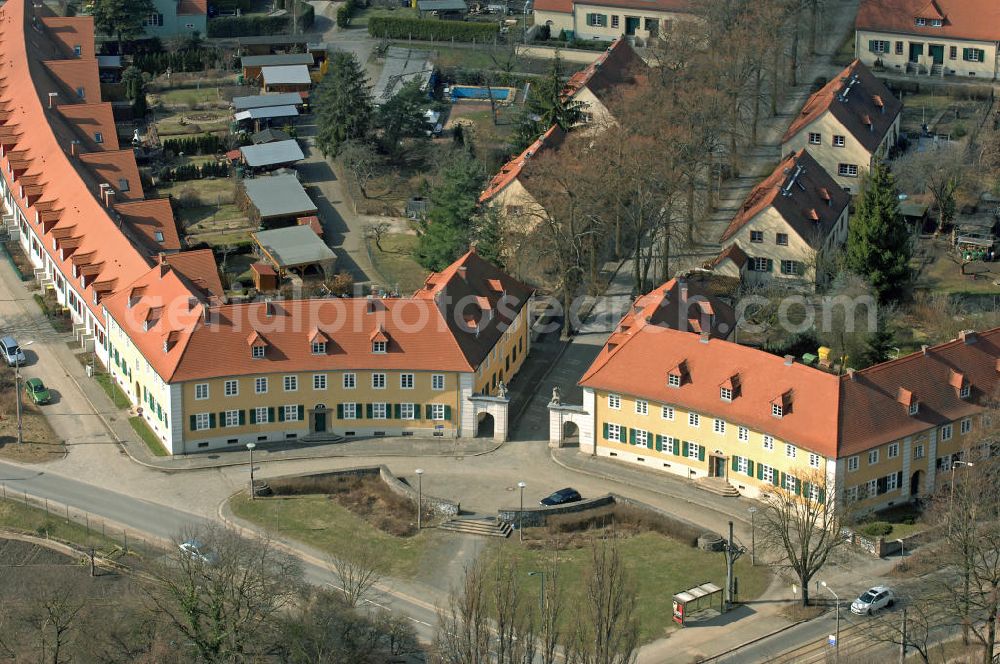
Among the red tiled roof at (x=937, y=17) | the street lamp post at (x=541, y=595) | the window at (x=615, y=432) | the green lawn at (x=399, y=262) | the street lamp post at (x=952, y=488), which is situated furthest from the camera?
the red tiled roof at (x=937, y=17)

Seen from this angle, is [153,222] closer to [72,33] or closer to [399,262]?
[399,262]

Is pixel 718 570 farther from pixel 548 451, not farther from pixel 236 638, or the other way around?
pixel 236 638

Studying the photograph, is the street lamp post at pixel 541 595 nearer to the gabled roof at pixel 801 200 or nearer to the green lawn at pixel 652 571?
the green lawn at pixel 652 571

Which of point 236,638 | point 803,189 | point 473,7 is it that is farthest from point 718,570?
point 473,7

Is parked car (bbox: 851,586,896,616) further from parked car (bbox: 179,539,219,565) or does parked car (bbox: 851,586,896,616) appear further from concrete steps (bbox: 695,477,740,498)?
parked car (bbox: 179,539,219,565)

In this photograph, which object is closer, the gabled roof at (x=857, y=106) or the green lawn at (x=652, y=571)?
the green lawn at (x=652, y=571)

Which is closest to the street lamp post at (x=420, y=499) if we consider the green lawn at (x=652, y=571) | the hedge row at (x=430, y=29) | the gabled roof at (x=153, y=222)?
the green lawn at (x=652, y=571)

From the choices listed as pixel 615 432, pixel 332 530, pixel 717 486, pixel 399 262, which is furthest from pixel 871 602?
pixel 399 262
